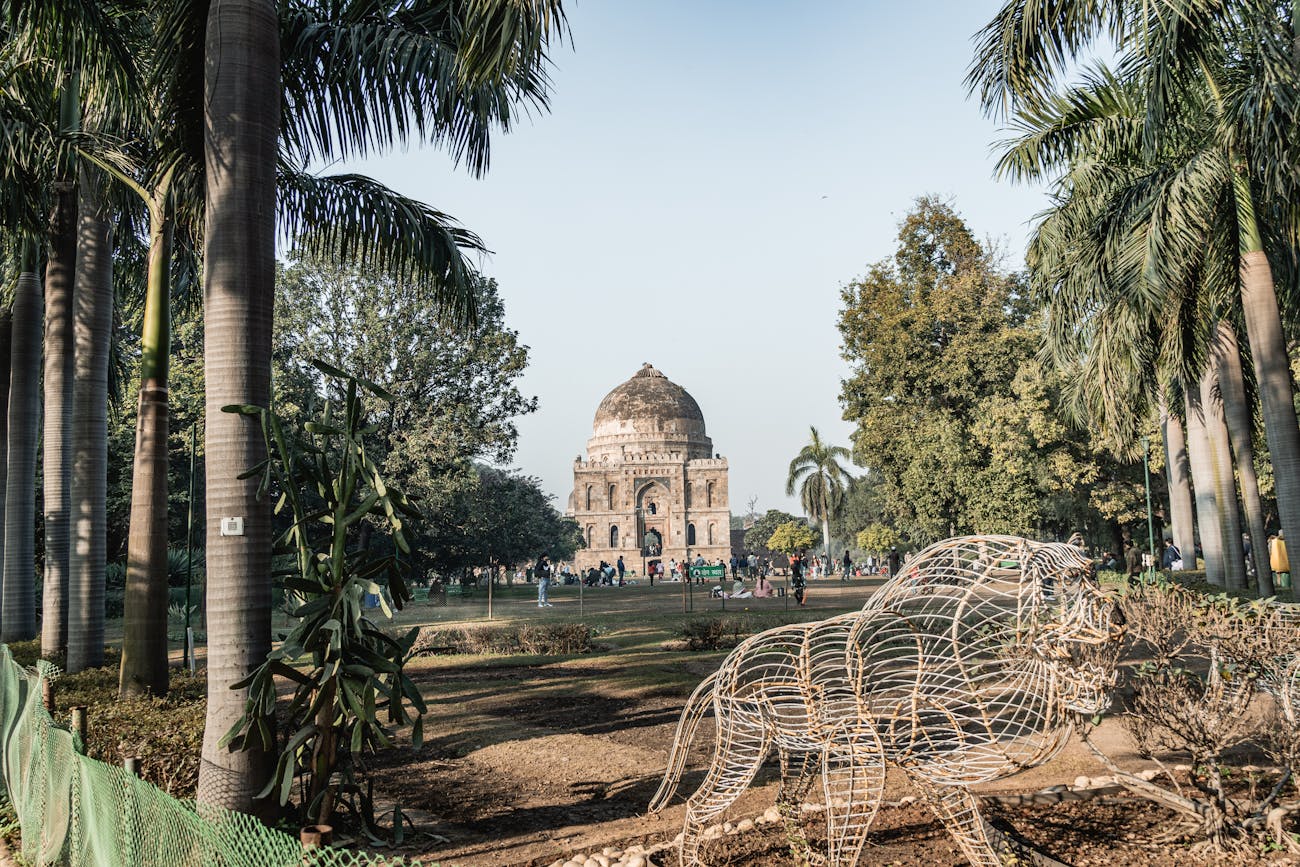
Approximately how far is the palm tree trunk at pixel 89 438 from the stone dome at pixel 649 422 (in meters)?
63.3

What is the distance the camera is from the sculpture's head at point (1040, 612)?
4.76 meters

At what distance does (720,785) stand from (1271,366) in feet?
29.5

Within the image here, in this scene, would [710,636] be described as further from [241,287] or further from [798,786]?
[241,287]

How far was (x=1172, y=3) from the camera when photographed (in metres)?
8.47

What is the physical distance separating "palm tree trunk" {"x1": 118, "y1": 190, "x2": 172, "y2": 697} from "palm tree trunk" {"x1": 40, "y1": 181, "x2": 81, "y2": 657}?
3.66 m

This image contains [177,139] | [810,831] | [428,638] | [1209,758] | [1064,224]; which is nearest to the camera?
[1209,758]

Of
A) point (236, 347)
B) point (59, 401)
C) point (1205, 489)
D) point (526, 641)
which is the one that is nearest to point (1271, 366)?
point (1205, 489)

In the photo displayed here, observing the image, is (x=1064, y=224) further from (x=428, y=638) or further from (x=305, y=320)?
(x=305, y=320)

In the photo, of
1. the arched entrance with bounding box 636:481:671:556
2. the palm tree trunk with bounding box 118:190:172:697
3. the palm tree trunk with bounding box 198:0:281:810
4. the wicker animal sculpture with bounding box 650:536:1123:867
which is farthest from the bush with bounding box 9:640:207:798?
the arched entrance with bounding box 636:481:671:556

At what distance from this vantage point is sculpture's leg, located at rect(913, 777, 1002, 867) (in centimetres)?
507

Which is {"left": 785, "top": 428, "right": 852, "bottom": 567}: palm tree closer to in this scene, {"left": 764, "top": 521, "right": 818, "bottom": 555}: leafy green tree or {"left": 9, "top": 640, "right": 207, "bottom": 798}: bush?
{"left": 764, "top": 521, "right": 818, "bottom": 555}: leafy green tree

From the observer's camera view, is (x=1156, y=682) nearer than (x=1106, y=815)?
Yes

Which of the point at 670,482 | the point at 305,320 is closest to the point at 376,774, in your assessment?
the point at 305,320

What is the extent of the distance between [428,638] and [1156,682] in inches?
525
